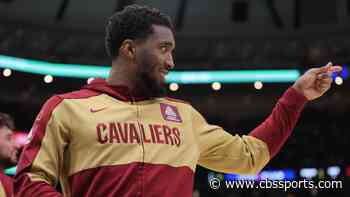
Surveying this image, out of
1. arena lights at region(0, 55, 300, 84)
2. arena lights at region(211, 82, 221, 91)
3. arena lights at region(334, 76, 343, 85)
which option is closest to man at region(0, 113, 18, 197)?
arena lights at region(0, 55, 300, 84)

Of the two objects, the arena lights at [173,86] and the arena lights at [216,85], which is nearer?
the arena lights at [173,86]

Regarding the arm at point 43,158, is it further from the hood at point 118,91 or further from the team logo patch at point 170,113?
the team logo patch at point 170,113

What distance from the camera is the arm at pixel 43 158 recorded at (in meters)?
1.50

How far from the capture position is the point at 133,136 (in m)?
1.67

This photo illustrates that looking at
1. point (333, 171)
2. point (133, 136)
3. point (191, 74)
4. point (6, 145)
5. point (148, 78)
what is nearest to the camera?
point (133, 136)

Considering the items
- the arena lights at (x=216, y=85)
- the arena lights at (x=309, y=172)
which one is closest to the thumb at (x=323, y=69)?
the arena lights at (x=216, y=85)

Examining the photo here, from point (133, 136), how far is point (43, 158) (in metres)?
0.29

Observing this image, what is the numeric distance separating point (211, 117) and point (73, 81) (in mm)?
3197

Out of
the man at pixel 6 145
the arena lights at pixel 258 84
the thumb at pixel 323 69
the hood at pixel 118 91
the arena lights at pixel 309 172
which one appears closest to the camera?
the hood at pixel 118 91

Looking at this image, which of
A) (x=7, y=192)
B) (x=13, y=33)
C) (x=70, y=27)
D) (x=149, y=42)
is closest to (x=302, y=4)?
(x=70, y=27)

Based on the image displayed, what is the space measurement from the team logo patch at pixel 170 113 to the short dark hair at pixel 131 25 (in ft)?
0.82

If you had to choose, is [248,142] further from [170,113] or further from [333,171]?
[333,171]

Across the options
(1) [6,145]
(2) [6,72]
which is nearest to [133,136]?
(1) [6,145]

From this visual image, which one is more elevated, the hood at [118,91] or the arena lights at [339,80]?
the hood at [118,91]
